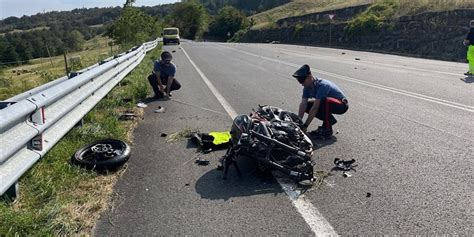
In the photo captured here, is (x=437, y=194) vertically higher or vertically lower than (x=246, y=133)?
lower

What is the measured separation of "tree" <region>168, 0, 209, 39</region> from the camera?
116750 millimetres

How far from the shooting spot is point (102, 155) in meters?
5.29

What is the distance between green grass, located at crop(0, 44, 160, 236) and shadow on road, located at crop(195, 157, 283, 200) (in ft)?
3.18

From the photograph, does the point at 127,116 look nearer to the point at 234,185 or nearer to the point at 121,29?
the point at 234,185

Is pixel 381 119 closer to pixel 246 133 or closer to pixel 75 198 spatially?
pixel 246 133

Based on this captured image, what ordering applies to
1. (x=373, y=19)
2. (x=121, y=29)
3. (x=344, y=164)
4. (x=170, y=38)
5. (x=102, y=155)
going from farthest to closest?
(x=170, y=38)
(x=373, y=19)
(x=121, y=29)
(x=102, y=155)
(x=344, y=164)

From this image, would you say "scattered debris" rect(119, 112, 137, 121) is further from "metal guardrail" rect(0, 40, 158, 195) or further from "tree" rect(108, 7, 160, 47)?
"tree" rect(108, 7, 160, 47)

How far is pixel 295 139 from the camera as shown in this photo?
4.95 meters

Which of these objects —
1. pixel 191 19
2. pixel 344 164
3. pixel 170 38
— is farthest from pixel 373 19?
pixel 191 19

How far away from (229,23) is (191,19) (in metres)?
24.4

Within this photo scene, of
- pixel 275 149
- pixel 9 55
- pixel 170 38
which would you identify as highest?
pixel 170 38

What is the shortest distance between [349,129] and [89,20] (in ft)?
641

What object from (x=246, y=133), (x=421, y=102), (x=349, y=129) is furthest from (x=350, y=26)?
(x=246, y=133)

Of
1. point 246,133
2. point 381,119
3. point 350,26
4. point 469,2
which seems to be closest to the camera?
point 246,133
